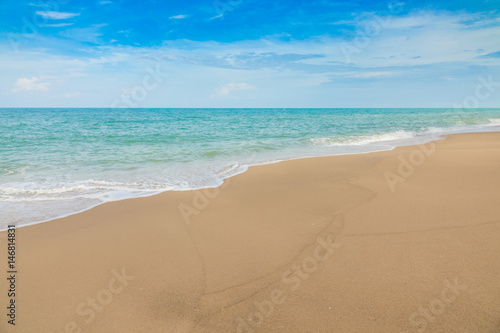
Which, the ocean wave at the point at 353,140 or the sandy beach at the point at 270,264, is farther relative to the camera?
the ocean wave at the point at 353,140

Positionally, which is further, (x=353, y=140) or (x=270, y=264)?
(x=353, y=140)

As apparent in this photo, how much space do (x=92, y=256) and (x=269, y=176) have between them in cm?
529

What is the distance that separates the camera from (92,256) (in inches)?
158

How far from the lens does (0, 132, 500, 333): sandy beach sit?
9.22 feet

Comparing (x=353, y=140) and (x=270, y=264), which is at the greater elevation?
(x=353, y=140)

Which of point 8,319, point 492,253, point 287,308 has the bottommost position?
point 8,319

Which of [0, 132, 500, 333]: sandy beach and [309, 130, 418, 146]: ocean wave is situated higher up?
[309, 130, 418, 146]: ocean wave

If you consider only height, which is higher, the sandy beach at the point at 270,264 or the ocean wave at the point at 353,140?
the ocean wave at the point at 353,140

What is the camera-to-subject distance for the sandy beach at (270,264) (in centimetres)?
281

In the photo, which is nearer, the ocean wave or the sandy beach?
the sandy beach

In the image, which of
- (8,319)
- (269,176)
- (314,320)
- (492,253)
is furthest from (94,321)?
(269,176)

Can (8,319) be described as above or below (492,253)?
below

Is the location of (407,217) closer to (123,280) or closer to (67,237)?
(123,280)

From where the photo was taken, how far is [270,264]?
3723mm
